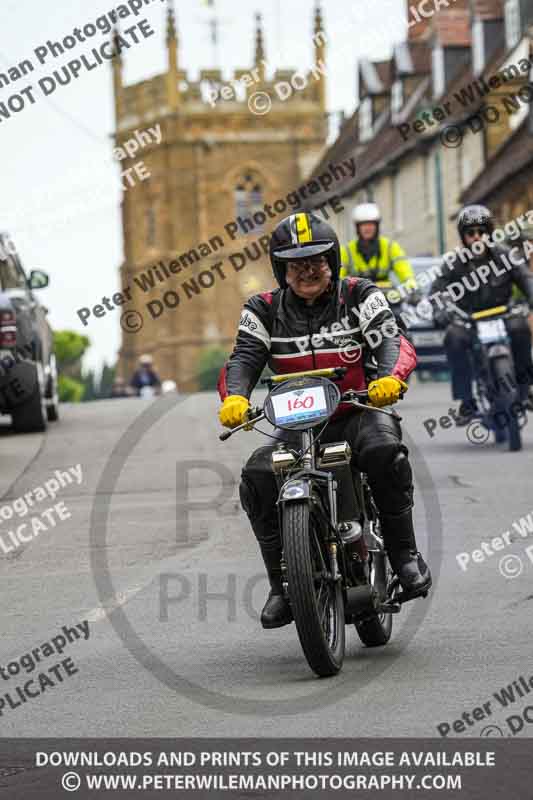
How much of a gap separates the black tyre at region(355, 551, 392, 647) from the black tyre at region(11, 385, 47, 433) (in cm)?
1445

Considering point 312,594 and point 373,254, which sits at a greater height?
point 373,254

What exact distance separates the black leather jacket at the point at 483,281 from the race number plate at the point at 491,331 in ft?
0.61

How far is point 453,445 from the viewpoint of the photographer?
17688 mm

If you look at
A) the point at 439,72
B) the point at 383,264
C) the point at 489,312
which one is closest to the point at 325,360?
the point at 489,312

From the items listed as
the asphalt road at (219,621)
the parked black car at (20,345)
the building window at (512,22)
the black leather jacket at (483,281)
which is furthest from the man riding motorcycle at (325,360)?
the building window at (512,22)

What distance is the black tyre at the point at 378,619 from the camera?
290 inches

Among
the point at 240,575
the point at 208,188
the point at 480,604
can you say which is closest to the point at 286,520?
the point at 480,604

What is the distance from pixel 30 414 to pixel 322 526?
15200 millimetres

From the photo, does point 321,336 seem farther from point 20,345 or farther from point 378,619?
point 20,345

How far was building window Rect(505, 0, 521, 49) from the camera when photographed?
50.0 m

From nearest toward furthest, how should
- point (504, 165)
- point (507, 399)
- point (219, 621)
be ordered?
point (219, 621) < point (507, 399) < point (504, 165)

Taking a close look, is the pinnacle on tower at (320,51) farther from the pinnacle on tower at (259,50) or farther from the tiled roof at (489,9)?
the tiled roof at (489,9)

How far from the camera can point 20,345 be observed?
20953 mm
